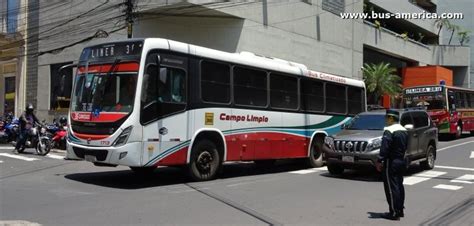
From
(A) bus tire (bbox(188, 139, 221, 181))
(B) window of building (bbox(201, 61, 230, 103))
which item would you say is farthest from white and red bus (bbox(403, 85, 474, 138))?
(A) bus tire (bbox(188, 139, 221, 181))

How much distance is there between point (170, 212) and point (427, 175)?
888cm

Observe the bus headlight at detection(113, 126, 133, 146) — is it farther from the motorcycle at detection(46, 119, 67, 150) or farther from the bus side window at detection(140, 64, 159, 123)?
the motorcycle at detection(46, 119, 67, 150)

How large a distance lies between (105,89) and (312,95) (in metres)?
7.32

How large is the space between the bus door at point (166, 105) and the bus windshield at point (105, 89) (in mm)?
328

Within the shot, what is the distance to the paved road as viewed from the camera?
821 cm

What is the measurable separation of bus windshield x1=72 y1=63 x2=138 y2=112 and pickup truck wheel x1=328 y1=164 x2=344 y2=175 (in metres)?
6.16

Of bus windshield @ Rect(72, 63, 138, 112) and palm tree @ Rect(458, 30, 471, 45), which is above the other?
palm tree @ Rect(458, 30, 471, 45)

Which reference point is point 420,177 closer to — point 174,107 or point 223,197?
point 223,197

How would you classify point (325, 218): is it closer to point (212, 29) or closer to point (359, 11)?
point (212, 29)

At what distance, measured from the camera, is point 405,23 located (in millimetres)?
53219

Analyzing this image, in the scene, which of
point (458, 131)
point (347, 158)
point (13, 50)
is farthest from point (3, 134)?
→ point (458, 131)

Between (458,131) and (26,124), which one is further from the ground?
(26,124)

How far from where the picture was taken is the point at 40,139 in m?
18.7

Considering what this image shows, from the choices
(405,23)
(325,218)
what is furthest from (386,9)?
(325,218)
